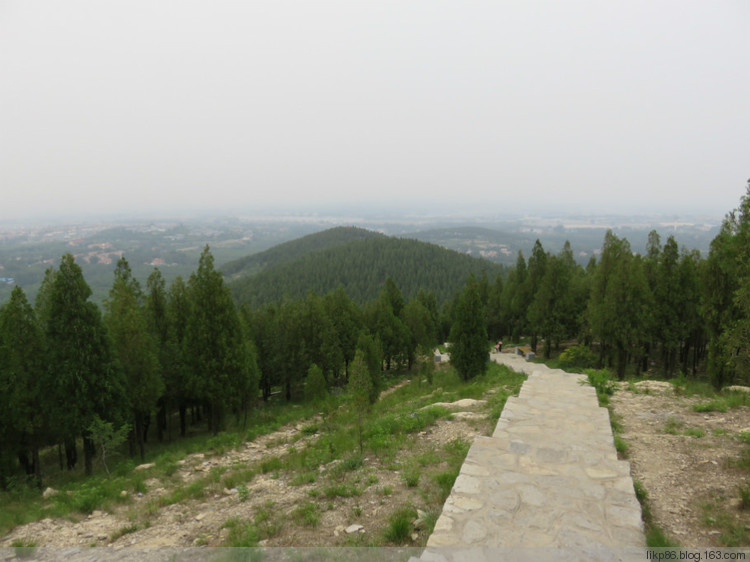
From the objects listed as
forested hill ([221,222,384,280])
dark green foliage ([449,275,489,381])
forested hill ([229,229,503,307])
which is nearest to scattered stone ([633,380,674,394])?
dark green foliage ([449,275,489,381])

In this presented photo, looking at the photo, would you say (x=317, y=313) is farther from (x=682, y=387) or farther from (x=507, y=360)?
(x=682, y=387)

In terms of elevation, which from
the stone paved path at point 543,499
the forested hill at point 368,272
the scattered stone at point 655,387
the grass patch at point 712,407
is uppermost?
the stone paved path at point 543,499

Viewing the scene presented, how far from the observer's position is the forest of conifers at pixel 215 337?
14148mm

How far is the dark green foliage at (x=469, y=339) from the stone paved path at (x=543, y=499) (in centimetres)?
1305

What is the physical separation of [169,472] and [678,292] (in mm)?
27444

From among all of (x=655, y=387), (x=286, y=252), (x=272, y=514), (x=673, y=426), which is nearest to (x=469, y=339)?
(x=655, y=387)

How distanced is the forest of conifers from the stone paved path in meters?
4.29

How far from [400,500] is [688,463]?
479 cm

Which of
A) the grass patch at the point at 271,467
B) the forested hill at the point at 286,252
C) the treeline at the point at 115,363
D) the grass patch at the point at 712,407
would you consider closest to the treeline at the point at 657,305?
the grass patch at the point at 712,407

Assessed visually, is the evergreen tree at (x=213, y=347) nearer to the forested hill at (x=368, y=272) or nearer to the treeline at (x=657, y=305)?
the treeline at (x=657, y=305)

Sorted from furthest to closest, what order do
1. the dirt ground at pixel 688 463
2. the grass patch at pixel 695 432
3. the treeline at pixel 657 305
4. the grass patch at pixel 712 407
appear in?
the treeline at pixel 657 305 → the grass patch at pixel 712 407 → the grass patch at pixel 695 432 → the dirt ground at pixel 688 463

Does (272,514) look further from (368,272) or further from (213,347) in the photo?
(368,272)

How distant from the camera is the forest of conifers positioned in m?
14.1

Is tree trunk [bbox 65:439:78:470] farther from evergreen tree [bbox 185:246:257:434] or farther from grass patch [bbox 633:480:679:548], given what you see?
grass patch [bbox 633:480:679:548]
